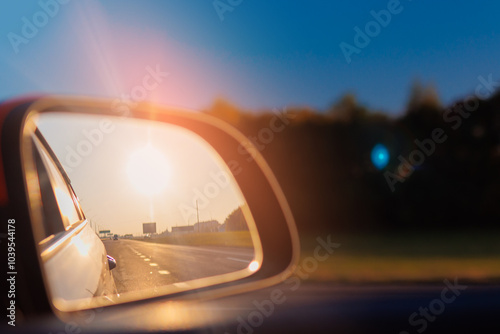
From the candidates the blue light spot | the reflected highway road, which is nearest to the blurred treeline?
the blue light spot

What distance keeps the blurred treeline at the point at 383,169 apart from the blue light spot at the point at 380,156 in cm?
31

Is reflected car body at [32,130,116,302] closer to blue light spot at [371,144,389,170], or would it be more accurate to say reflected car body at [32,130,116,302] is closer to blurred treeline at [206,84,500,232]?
blurred treeline at [206,84,500,232]

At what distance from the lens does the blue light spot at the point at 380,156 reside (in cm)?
4183

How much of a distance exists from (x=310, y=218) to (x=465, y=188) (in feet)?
33.9

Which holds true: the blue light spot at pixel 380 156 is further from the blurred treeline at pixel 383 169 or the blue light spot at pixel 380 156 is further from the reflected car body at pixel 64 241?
the reflected car body at pixel 64 241

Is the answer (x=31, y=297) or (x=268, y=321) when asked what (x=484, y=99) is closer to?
(x=268, y=321)

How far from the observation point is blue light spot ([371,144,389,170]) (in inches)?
1647

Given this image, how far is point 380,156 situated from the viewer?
41875 mm

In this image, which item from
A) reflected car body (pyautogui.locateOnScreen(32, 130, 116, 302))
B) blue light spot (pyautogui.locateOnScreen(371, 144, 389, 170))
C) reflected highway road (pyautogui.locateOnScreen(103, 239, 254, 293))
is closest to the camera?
reflected car body (pyautogui.locateOnScreen(32, 130, 116, 302))

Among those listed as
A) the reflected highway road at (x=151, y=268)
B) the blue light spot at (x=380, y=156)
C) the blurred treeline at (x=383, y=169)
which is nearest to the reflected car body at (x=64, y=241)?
the reflected highway road at (x=151, y=268)

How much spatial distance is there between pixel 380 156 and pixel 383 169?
1.24 meters

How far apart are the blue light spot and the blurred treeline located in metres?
0.31

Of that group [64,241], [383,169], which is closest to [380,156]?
[383,169]

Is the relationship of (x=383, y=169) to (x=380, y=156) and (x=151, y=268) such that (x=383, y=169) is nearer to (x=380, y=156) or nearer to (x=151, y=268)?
(x=380, y=156)
